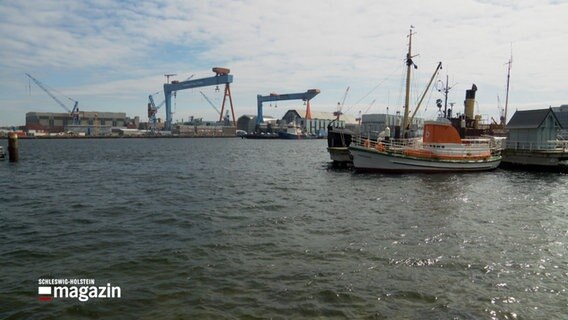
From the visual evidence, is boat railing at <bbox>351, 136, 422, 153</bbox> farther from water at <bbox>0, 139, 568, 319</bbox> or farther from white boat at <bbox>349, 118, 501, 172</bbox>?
water at <bbox>0, 139, 568, 319</bbox>

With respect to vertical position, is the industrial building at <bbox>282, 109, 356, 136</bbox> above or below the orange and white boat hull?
above

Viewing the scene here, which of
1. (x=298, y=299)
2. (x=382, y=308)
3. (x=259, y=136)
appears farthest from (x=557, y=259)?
(x=259, y=136)

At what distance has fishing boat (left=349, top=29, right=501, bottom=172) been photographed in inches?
1251

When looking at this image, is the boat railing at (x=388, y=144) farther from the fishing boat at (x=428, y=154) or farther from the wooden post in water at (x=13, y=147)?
the wooden post in water at (x=13, y=147)

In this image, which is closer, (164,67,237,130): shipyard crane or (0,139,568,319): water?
(0,139,568,319): water

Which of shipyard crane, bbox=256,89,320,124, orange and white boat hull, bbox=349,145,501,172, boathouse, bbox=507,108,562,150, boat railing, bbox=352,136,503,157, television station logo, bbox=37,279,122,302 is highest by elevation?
shipyard crane, bbox=256,89,320,124

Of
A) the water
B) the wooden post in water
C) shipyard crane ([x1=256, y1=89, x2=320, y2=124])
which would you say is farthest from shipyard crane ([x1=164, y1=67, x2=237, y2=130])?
the water

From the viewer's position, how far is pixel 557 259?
10852 mm

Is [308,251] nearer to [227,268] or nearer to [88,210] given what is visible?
[227,268]

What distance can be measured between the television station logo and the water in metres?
0.17

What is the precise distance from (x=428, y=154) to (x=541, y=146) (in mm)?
11673

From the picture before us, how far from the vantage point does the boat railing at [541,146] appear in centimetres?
3400

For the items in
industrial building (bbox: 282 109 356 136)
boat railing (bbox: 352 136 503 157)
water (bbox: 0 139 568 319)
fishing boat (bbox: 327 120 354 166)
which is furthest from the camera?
industrial building (bbox: 282 109 356 136)

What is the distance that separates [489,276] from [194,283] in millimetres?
7135
